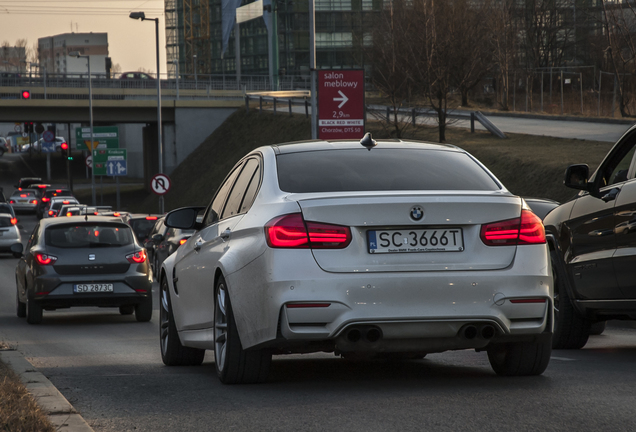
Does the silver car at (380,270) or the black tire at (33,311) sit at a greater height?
the silver car at (380,270)

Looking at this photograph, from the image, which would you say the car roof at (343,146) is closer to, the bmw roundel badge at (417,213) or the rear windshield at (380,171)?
the rear windshield at (380,171)

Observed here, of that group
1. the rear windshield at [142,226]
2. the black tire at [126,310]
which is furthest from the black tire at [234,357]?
the rear windshield at [142,226]

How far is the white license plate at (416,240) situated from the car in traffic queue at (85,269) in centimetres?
915

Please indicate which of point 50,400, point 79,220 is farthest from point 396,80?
point 50,400

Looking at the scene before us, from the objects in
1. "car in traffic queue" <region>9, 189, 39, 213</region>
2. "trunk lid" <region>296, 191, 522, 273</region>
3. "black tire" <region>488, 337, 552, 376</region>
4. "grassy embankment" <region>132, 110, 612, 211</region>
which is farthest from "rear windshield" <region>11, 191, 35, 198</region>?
"trunk lid" <region>296, 191, 522, 273</region>

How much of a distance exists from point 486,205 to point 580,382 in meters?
1.41

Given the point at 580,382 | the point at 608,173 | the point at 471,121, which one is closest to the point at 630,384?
the point at 580,382

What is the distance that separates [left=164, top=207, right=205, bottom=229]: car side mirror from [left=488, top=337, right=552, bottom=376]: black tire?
2612mm

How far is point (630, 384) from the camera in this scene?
650 cm

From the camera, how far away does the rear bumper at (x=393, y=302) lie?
5.87 m

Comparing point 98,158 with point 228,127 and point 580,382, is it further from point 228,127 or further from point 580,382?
point 580,382

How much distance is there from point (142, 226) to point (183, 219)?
857 inches

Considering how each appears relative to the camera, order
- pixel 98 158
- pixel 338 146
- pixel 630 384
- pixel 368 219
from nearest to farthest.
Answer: pixel 368 219
pixel 630 384
pixel 338 146
pixel 98 158

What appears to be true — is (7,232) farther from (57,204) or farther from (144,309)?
(57,204)
